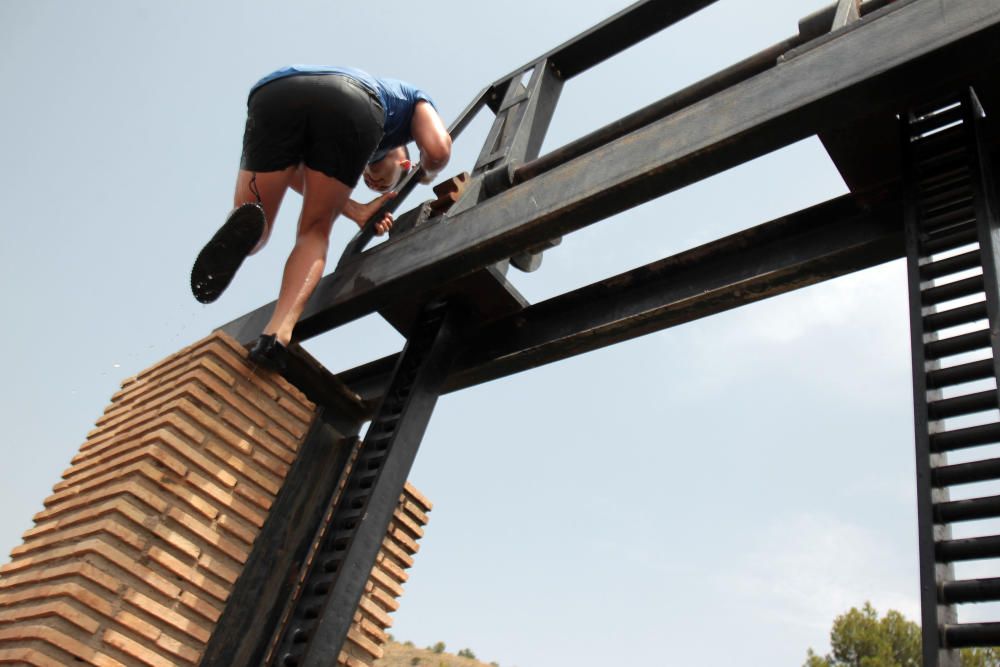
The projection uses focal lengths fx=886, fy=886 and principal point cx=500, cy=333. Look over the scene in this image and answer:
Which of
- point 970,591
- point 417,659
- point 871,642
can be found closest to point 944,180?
point 970,591

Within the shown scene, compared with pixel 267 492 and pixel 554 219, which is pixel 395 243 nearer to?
pixel 554 219

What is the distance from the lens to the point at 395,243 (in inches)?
152

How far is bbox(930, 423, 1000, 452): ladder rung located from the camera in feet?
6.65

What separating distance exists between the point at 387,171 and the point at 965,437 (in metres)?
3.17

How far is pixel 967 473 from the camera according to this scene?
200 centimetres

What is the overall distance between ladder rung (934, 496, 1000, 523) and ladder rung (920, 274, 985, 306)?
57cm

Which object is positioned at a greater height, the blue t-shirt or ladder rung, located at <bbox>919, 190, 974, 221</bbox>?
the blue t-shirt

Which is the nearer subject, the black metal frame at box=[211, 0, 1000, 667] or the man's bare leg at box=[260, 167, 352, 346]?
the black metal frame at box=[211, 0, 1000, 667]

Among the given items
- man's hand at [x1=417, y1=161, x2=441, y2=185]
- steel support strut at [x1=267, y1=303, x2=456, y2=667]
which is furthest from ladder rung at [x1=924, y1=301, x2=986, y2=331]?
man's hand at [x1=417, y1=161, x2=441, y2=185]

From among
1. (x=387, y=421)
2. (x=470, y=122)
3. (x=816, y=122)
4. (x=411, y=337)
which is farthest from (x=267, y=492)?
(x=816, y=122)

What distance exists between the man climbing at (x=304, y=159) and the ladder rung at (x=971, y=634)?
2.84 meters

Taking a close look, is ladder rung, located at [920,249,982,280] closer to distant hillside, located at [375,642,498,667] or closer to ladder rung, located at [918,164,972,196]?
ladder rung, located at [918,164,972,196]

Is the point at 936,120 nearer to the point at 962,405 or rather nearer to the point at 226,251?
the point at 962,405

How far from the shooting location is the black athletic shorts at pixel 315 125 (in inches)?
148
